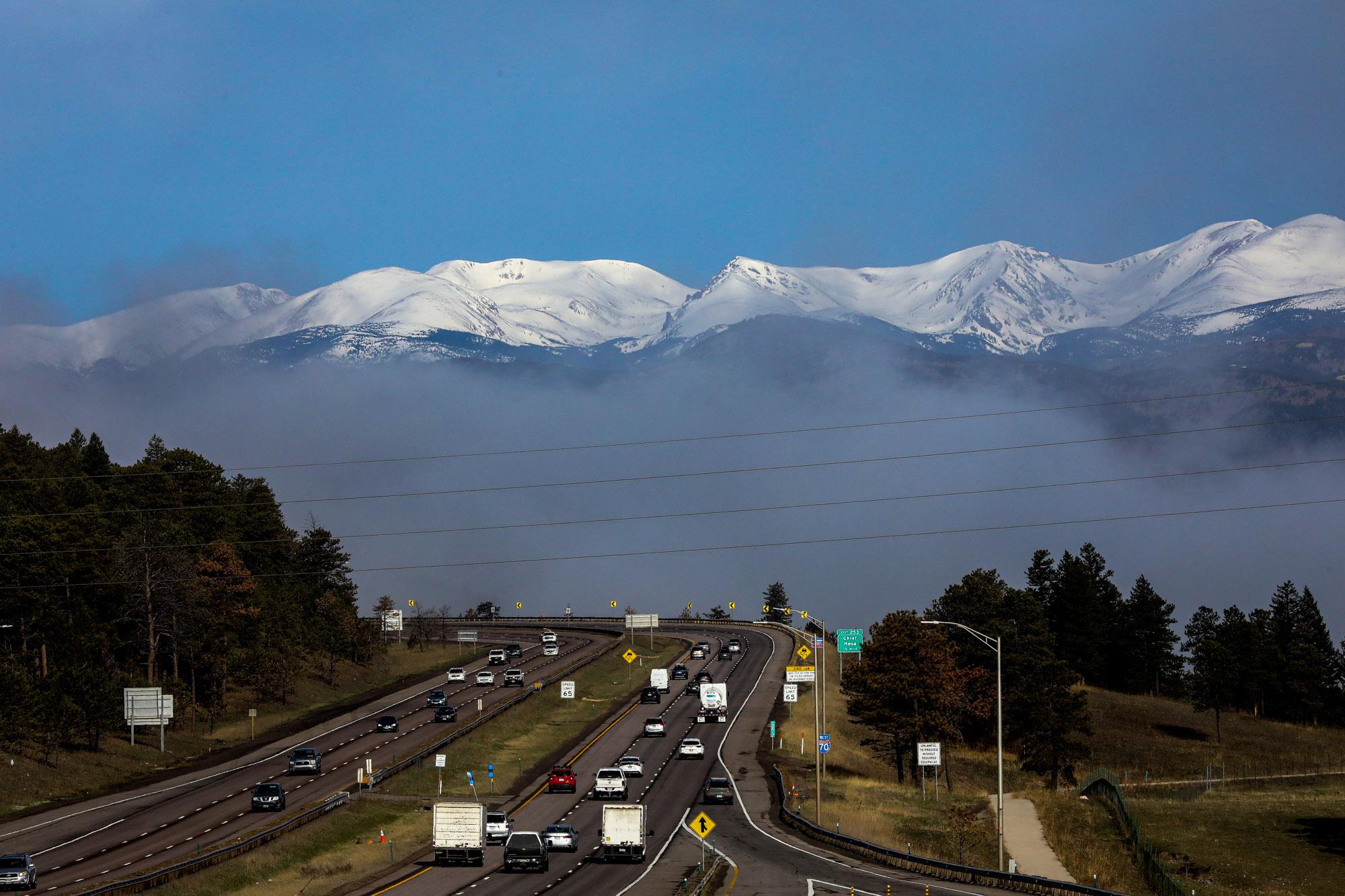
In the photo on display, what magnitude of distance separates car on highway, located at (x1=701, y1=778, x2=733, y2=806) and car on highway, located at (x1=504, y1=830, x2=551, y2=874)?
82.0 ft

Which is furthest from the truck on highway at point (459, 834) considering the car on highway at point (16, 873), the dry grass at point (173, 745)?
the dry grass at point (173, 745)

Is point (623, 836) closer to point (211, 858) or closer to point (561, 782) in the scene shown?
point (211, 858)

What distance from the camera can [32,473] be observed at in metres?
141

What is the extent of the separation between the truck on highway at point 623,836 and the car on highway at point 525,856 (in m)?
3.59

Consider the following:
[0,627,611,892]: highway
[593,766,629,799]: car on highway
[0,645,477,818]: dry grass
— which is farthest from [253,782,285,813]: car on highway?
[593,766,629,799]: car on highway

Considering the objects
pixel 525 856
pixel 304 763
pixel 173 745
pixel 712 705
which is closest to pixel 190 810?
pixel 304 763

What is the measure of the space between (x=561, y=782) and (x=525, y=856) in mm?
27961

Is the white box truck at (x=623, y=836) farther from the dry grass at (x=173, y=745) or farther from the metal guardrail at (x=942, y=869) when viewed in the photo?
the dry grass at (x=173, y=745)

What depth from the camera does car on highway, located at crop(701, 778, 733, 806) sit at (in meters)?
86.4

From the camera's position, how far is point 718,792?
86312mm

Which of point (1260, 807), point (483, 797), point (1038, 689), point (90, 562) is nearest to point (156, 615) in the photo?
point (90, 562)

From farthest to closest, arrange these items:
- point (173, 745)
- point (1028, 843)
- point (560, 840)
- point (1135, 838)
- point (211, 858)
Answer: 1. point (173, 745)
2. point (1028, 843)
3. point (1135, 838)
4. point (560, 840)
5. point (211, 858)

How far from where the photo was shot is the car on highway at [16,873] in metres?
55.6

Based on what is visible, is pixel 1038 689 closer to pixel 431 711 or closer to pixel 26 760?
pixel 431 711
